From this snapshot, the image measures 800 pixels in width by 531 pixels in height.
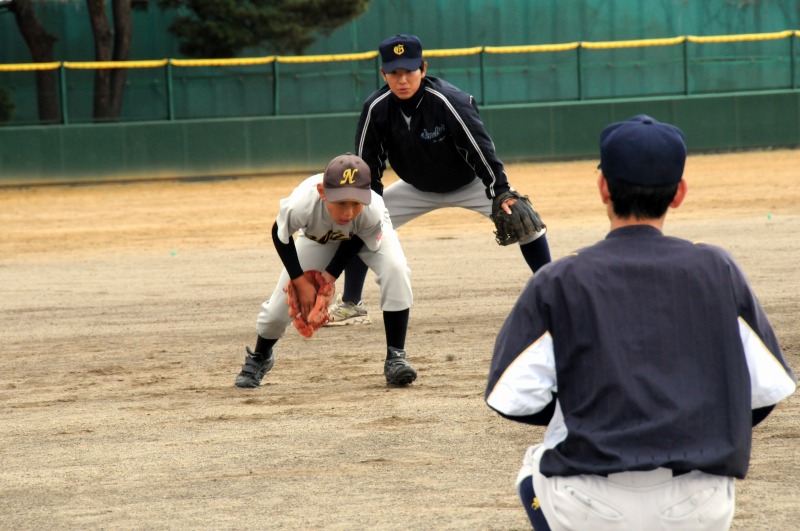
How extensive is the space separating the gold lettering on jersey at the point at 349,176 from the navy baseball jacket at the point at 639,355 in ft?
10.3

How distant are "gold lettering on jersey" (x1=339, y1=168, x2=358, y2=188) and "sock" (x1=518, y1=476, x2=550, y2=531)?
3.07m

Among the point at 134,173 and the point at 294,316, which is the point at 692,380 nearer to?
the point at 294,316

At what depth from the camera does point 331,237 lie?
6.16m

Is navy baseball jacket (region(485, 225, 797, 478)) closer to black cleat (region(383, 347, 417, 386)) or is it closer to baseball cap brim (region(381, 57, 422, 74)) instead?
black cleat (region(383, 347, 417, 386))

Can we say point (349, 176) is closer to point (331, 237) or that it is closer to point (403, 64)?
point (331, 237)

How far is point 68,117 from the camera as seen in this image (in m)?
20.7

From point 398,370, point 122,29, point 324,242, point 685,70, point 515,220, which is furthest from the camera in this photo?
point 685,70

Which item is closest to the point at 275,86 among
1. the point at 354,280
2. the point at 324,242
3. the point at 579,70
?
the point at 579,70

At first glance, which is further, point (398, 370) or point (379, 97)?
point (379, 97)

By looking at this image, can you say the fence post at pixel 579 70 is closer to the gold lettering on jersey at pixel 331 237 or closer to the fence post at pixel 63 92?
the fence post at pixel 63 92

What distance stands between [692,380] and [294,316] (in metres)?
3.80

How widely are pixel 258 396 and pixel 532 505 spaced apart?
370 cm

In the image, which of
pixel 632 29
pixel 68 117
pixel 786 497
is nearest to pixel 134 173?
pixel 68 117

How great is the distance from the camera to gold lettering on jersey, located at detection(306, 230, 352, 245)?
240 inches
